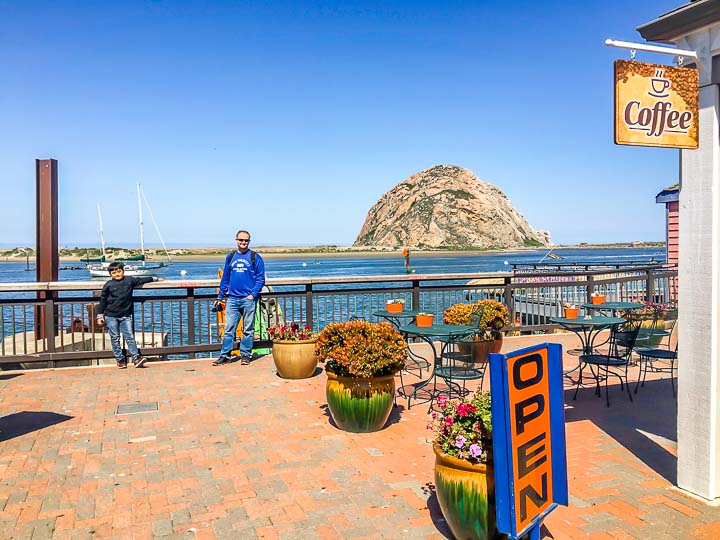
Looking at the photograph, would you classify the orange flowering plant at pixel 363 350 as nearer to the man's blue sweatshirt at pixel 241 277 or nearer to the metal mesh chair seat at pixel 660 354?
the metal mesh chair seat at pixel 660 354

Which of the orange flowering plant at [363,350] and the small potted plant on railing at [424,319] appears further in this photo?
the small potted plant on railing at [424,319]

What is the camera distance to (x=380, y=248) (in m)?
169

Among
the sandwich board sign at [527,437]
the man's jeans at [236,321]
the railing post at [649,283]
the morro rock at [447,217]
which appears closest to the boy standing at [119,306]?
the man's jeans at [236,321]

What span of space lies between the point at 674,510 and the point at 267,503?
101 inches

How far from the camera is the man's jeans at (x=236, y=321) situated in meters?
8.23

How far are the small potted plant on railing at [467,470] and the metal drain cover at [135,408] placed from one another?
3.94 metres

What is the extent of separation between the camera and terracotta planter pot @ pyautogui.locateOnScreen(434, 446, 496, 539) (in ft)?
9.51

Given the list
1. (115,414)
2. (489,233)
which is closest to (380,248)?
(489,233)

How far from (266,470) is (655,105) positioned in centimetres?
365

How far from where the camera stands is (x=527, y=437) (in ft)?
9.34

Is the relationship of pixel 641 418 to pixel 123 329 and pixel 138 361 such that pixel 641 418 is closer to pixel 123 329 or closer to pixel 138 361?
pixel 138 361

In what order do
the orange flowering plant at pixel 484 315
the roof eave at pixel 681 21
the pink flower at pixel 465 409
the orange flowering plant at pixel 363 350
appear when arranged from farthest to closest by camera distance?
the orange flowering plant at pixel 484 315 < the orange flowering plant at pixel 363 350 < the roof eave at pixel 681 21 < the pink flower at pixel 465 409

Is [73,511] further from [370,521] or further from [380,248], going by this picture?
[380,248]

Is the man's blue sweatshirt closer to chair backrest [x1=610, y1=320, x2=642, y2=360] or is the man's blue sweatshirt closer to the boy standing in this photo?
the boy standing
